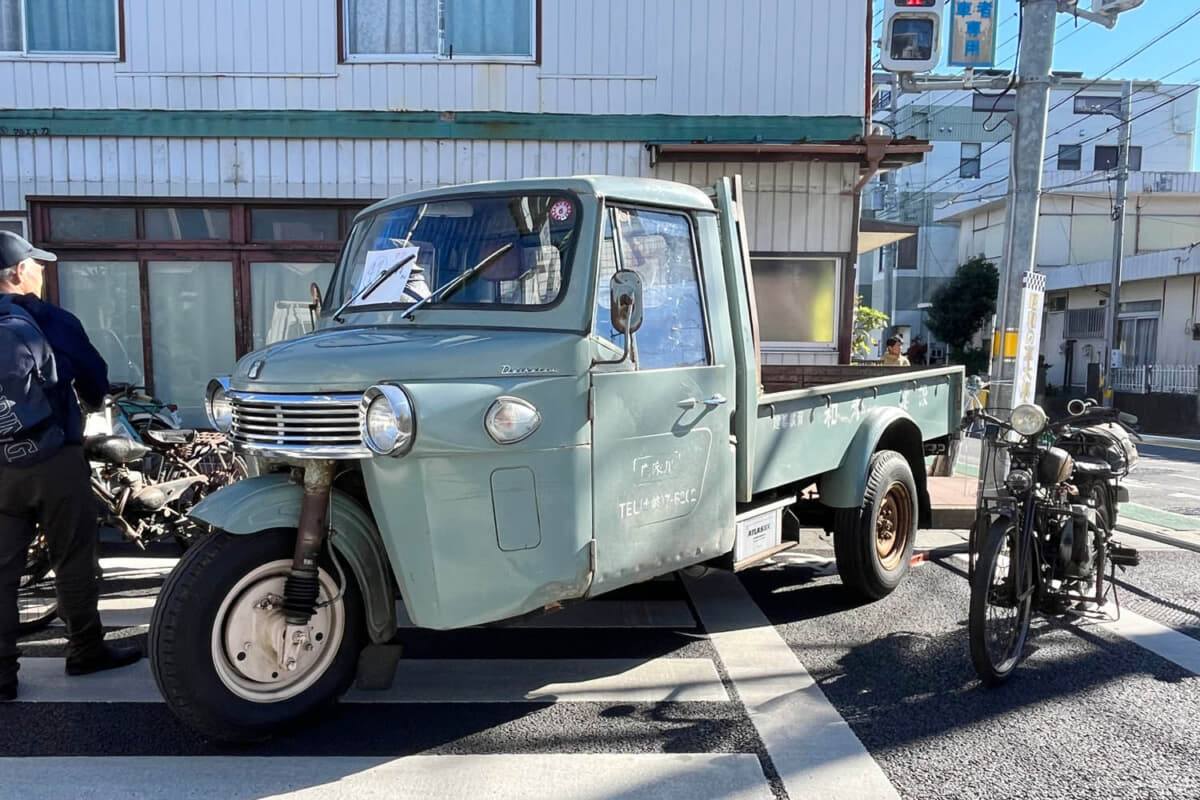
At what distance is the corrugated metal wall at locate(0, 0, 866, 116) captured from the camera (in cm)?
878

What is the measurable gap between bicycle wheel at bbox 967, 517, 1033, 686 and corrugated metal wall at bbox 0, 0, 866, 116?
6157 millimetres

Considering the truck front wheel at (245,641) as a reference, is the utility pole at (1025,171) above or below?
above

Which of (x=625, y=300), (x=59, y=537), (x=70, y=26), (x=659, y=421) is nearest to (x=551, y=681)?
(x=659, y=421)

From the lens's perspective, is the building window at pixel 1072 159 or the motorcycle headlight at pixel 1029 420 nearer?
the motorcycle headlight at pixel 1029 420

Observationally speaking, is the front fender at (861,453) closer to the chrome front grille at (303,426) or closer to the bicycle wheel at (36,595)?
the chrome front grille at (303,426)

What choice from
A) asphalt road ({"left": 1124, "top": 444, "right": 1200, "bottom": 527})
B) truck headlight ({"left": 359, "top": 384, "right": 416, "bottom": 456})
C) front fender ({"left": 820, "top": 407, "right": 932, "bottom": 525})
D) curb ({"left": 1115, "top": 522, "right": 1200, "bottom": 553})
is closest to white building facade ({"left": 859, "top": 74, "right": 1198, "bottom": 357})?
asphalt road ({"left": 1124, "top": 444, "right": 1200, "bottom": 527})

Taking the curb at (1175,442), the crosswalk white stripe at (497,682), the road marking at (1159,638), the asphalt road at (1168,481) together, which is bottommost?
the curb at (1175,442)

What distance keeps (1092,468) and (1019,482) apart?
2.97 ft

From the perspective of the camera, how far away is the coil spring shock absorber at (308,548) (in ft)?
10.3

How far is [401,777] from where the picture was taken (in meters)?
3.08

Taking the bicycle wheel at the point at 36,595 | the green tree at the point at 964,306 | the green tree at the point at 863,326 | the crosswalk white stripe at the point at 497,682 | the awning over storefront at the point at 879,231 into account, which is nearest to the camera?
the crosswalk white stripe at the point at 497,682

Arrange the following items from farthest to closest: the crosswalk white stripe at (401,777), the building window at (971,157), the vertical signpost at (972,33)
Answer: the building window at (971,157)
the vertical signpost at (972,33)
the crosswalk white stripe at (401,777)

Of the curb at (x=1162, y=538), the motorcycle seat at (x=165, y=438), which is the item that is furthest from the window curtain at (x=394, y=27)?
the curb at (x=1162, y=538)

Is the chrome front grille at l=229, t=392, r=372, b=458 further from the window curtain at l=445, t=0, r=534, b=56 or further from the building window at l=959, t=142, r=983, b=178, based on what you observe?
the building window at l=959, t=142, r=983, b=178
